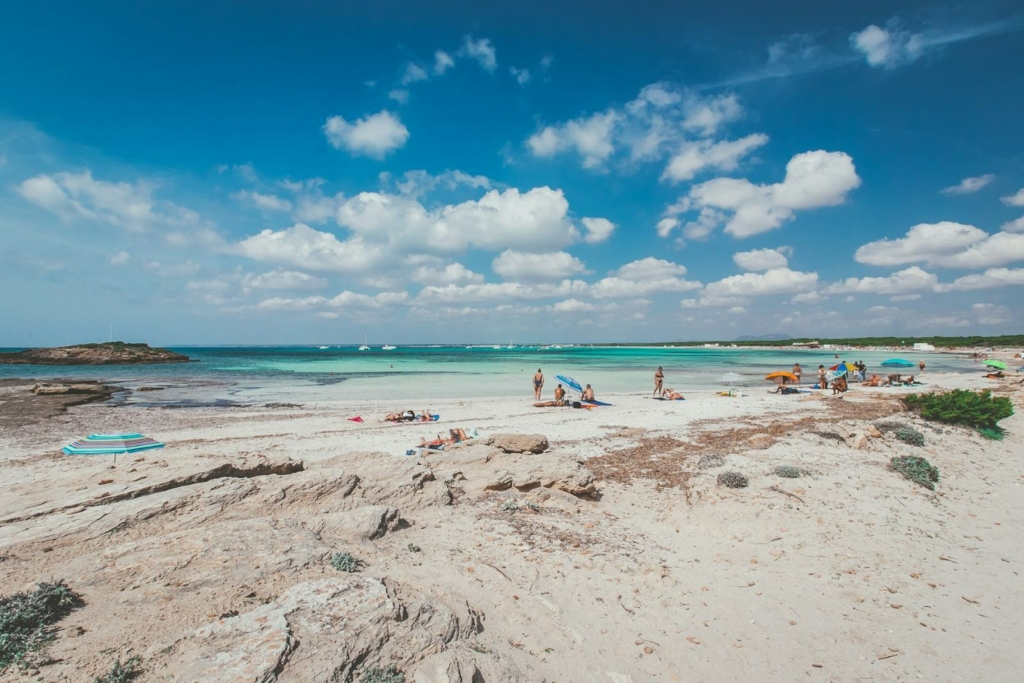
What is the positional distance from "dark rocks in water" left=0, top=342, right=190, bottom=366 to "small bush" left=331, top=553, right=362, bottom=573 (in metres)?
85.7

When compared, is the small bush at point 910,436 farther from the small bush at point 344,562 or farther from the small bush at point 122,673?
the small bush at point 122,673

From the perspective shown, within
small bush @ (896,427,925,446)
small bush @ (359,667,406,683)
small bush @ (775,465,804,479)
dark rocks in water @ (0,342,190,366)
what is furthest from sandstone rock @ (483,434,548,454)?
dark rocks in water @ (0,342,190,366)

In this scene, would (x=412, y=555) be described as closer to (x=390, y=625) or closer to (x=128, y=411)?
(x=390, y=625)

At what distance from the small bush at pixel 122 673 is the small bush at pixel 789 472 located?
10.6 metres

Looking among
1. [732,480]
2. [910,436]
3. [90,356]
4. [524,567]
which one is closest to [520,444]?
[732,480]

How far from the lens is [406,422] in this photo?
1864 centimetres

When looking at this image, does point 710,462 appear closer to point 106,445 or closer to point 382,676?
point 382,676

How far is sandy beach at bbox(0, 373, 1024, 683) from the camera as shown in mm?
4121

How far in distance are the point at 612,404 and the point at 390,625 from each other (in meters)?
21.0

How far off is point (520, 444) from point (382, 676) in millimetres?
7699

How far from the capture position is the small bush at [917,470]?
982cm

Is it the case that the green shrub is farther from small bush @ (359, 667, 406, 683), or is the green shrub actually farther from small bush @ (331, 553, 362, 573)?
small bush @ (359, 667, 406, 683)

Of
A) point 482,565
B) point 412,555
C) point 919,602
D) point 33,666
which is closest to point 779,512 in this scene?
point 919,602

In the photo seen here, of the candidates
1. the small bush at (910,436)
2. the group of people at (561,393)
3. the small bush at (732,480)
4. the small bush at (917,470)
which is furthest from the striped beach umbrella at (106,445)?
the small bush at (910,436)
